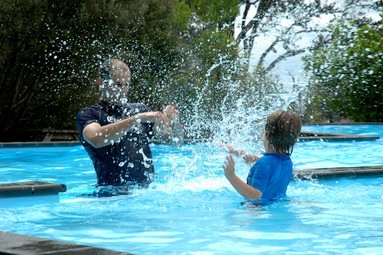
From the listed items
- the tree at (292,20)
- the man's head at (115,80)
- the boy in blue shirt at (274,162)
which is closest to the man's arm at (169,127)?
the man's head at (115,80)

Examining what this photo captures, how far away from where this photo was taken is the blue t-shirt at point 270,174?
5.31 metres

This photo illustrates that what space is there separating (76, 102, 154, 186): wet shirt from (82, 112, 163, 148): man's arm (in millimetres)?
169

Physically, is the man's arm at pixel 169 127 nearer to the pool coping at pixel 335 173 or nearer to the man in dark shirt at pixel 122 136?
the man in dark shirt at pixel 122 136

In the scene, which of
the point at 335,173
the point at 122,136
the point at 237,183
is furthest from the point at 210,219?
the point at 335,173

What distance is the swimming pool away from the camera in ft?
13.4

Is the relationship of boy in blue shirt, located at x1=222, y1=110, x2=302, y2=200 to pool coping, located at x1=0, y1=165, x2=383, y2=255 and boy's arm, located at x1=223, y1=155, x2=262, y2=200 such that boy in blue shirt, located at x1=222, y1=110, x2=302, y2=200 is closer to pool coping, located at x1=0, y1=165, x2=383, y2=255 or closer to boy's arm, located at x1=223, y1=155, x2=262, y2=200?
boy's arm, located at x1=223, y1=155, x2=262, y2=200

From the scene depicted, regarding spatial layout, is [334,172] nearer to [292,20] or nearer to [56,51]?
[56,51]

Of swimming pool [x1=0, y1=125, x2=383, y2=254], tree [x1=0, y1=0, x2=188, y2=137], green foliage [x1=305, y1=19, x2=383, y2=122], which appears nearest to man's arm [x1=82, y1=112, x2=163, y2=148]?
swimming pool [x1=0, y1=125, x2=383, y2=254]

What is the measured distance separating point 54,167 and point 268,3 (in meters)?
20.9

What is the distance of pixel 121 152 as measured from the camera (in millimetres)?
5629

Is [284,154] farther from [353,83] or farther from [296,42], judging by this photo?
[296,42]

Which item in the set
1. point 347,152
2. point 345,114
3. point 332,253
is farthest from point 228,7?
point 332,253

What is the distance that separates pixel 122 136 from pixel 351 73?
13365mm

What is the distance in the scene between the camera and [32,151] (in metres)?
11.2
